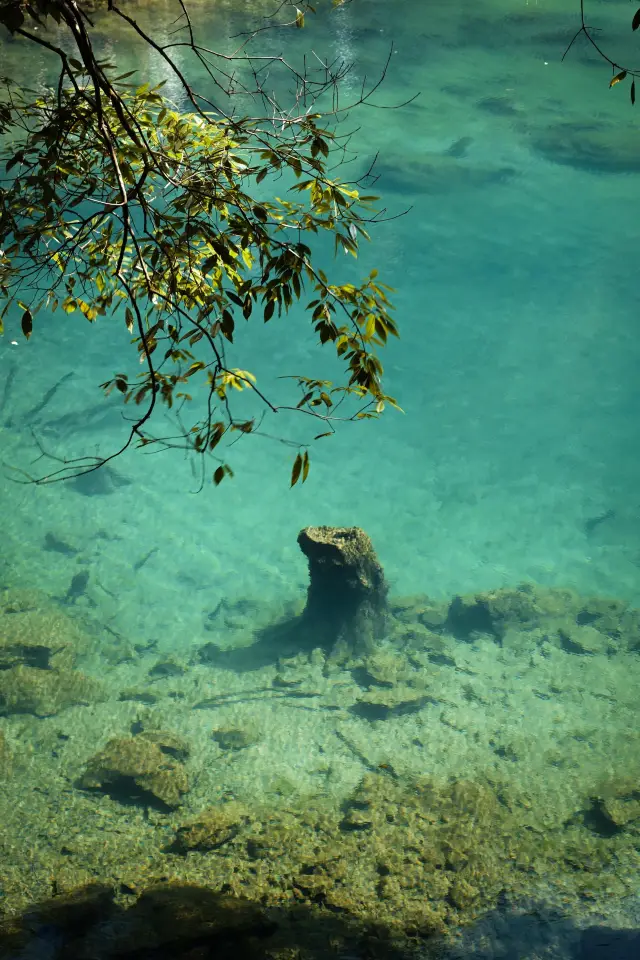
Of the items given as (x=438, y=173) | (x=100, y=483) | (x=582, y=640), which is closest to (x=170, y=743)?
(x=582, y=640)

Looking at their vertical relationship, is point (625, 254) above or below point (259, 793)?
above

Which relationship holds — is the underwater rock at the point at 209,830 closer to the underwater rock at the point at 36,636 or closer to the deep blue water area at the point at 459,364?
the underwater rock at the point at 36,636

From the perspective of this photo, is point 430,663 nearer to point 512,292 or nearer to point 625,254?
point 512,292

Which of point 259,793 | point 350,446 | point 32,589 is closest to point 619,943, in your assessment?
point 259,793

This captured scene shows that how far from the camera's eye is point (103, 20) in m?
18.8

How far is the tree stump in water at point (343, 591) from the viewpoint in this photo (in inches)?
315

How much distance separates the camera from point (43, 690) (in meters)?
7.37

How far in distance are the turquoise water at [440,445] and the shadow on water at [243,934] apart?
150 centimetres

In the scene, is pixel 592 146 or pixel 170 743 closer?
pixel 170 743

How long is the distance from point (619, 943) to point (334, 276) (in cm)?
1370

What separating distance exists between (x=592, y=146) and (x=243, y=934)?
1856cm

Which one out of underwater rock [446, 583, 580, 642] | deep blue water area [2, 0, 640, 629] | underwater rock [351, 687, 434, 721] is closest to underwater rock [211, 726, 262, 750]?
underwater rock [351, 687, 434, 721]

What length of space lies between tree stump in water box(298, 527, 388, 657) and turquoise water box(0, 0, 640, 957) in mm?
1161

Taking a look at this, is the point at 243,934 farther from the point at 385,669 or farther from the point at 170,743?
the point at 385,669
